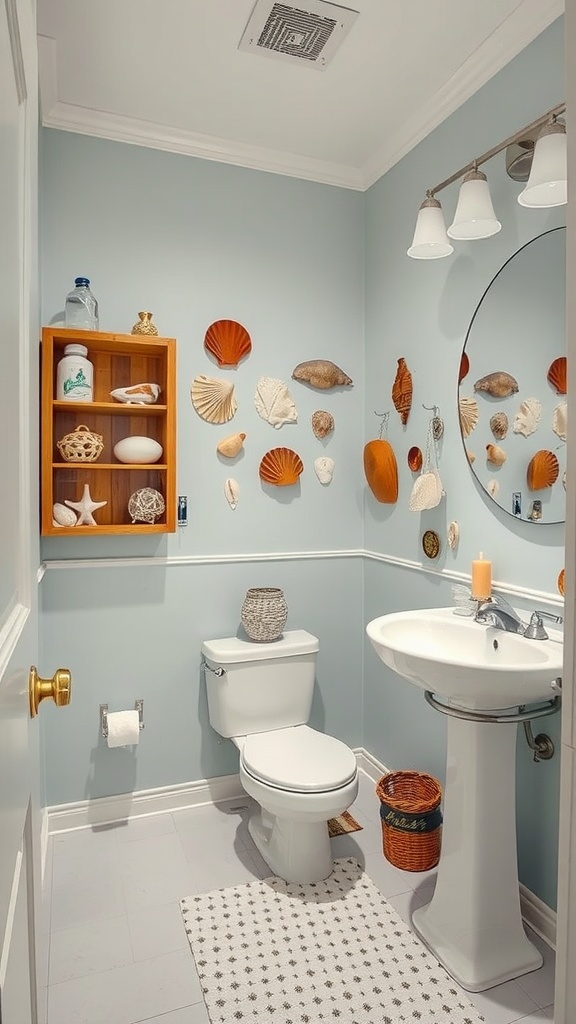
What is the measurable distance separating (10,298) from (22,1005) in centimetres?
79

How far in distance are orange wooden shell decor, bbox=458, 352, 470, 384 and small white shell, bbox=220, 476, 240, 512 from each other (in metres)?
0.98

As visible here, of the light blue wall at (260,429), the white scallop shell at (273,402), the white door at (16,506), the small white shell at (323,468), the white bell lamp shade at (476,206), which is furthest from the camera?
Result: the small white shell at (323,468)

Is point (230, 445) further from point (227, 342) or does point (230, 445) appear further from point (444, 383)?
point (444, 383)

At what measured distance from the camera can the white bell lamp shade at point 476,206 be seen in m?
1.79

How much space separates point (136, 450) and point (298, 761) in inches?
48.9

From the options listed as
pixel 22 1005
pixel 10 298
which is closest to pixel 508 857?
pixel 22 1005

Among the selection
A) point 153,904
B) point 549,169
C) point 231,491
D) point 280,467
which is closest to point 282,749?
point 153,904

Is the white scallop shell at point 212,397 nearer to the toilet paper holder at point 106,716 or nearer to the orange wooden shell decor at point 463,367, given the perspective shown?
the orange wooden shell decor at point 463,367

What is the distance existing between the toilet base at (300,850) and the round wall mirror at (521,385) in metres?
1.23

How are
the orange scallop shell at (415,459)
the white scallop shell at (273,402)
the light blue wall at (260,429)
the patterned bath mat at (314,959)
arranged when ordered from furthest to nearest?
the white scallop shell at (273,402) → the orange scallop shell at (415,459) → the light blue wall at (260,429) → the patterned bath mat at (314,959)

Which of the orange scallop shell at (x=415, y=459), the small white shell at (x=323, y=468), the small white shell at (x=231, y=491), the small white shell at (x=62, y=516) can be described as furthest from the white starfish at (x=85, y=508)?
the orange scallop shell at (x=415, y=459)

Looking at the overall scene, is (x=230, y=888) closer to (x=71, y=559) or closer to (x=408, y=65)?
(x=71, y=559)

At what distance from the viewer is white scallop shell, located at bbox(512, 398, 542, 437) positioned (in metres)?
1.82

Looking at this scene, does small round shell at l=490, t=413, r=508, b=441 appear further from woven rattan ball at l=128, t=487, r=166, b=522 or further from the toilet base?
the toilet base
